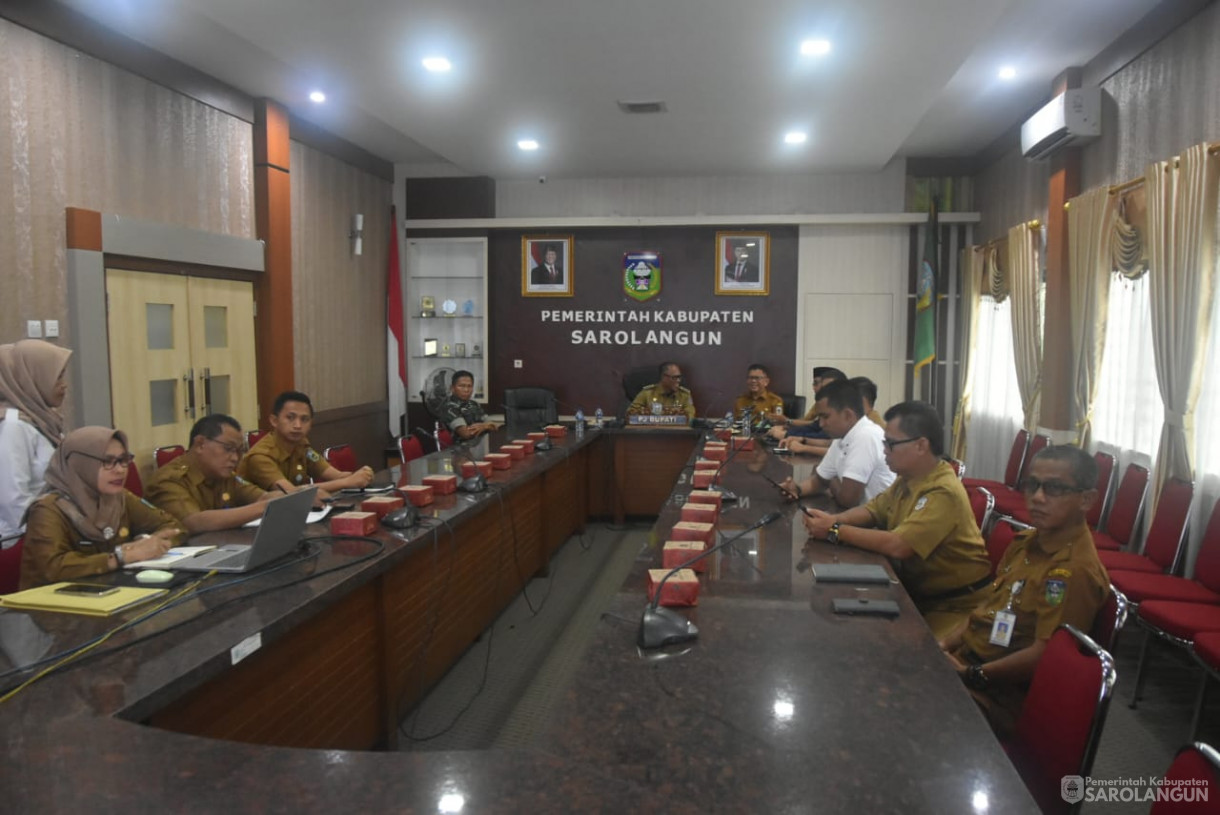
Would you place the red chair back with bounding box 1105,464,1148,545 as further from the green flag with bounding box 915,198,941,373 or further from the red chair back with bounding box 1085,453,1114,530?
the green flag with bounding box 915,198,941,373

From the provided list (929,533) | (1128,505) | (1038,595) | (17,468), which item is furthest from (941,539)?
(17,468)

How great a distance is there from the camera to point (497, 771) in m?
1.13

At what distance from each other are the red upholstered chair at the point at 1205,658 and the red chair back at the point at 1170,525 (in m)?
0.77

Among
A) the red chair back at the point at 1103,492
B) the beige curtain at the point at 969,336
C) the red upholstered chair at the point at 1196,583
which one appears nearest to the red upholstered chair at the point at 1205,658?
the red upholstered chair at the point at 1196,583

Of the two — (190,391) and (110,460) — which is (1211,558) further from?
(190,391)

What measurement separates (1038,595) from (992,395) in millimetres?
5072

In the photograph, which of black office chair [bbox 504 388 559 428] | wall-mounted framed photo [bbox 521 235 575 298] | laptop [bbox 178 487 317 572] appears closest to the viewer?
laptop [bbox 178 487 317 572]

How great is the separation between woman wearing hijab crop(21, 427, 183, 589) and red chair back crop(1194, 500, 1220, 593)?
3632 millimetres

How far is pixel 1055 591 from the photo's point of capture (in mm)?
1882

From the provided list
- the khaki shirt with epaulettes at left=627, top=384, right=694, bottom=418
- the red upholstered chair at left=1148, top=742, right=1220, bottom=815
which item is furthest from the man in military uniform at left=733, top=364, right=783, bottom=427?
the red upholstered chair at left=1148, top=742, right=1220, bottom=815

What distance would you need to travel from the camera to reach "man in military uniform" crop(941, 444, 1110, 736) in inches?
73.1

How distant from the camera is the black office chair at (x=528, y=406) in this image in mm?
7234

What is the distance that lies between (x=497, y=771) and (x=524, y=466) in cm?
305

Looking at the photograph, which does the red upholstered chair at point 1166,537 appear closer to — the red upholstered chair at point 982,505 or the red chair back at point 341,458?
the red upholstered chair at point 982,505
